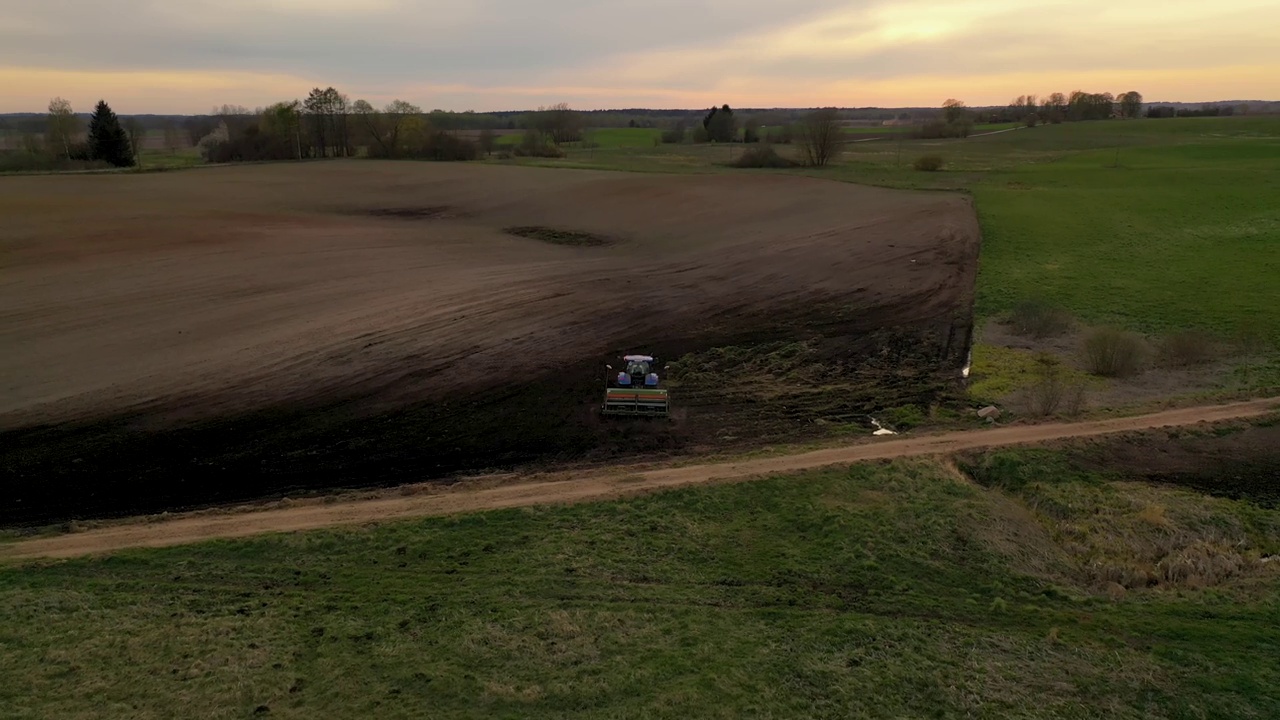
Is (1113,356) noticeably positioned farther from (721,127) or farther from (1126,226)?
(721,127)

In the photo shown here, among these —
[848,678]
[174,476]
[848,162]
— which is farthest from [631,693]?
[848,162]

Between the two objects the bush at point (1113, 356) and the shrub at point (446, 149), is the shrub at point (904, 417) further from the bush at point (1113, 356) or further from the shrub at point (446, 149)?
the shrub at point (446, 149)

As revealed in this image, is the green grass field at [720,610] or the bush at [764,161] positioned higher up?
the bush at [764,161]

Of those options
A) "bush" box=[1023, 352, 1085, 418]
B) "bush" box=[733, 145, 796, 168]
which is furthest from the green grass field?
"bush" box=[733, 145, 796, 168]

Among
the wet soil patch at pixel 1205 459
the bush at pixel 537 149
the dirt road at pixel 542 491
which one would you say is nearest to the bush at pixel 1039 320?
the dirt road at pixel 542 491

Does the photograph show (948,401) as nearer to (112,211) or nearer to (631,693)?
(631,693)

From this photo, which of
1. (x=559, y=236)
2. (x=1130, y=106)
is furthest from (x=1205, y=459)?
(x=1130, y=106)

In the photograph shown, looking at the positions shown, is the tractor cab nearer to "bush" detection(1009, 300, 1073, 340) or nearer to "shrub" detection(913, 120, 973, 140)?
"bush" detection(1009, 300, 1073, 340)
